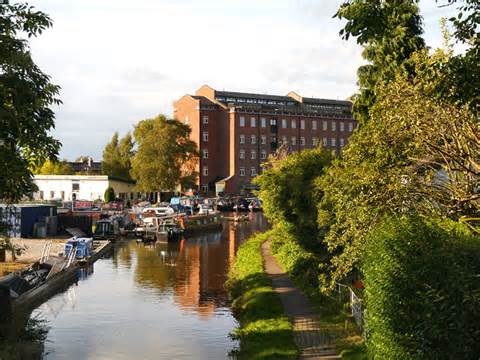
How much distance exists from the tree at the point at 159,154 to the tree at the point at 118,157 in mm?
15911

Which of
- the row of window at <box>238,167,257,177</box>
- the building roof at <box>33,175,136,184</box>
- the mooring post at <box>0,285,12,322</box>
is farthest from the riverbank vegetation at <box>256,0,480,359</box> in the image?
the row of window at <box>238,167,257,177</box>

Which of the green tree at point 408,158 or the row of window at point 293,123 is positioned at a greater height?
the row of window at point 293,123

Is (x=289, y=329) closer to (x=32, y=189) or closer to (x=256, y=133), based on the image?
(x=32, y=189)

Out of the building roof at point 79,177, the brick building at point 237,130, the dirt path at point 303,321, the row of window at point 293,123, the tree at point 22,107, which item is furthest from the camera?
the row of window at point 293,123

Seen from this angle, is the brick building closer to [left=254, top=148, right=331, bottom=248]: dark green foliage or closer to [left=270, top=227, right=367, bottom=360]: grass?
[left=254, top=148, right=331, bottom=248]: dark green foliage

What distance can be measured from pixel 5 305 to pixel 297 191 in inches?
719

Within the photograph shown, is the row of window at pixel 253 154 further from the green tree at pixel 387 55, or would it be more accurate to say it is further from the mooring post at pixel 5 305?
the mooring post at pixel 5 305

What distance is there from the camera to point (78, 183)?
109m

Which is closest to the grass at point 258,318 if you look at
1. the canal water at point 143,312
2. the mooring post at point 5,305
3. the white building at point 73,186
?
the canal water at point 143,312

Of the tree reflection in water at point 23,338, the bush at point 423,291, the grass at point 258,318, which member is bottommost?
the tree reflection in water at point 23,338

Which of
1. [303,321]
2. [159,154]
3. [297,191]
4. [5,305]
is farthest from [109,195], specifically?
[303,321]

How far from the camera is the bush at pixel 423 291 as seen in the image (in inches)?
486

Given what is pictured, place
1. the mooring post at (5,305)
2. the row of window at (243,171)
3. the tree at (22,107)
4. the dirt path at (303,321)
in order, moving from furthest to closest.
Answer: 1. the row of window at (243,171)
2. the mooring post at (5,305)
3. the dirt path at (303,321)
4. the tree at (22,107)

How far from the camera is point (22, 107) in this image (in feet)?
52.1
